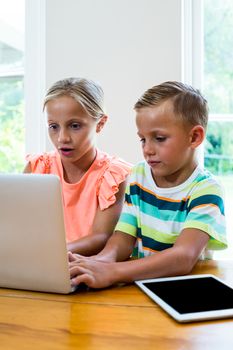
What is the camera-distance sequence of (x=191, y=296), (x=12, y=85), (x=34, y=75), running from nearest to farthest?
(x=191, y=296) < (x=34, y=75) < (x=12, y=85)

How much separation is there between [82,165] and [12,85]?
1.48 metres

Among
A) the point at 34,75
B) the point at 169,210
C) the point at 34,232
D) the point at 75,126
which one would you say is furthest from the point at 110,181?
the point at 34,75

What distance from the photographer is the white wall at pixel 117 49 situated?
245 centimetres

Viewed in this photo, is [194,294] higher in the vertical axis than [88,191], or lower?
lower

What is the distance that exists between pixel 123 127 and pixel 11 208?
1.65 metres

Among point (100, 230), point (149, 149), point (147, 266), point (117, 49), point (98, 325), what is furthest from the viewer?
point (117, 49)

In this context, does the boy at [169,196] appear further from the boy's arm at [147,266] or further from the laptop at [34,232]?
the laptop at [34,232]

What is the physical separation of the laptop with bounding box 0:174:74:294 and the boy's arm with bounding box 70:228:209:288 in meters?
0.06

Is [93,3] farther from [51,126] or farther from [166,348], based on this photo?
[166,348]

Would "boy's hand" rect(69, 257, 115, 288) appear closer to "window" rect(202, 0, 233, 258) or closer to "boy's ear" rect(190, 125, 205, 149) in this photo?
"boy's ear" rect(190, 125, 205, 149)

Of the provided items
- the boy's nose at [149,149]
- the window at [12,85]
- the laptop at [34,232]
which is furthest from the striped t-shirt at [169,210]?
the window at [12,85]

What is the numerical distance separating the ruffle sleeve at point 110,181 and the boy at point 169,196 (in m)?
0.14

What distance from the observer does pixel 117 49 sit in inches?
101

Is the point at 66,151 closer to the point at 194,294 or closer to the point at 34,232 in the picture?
the point at 34,232
